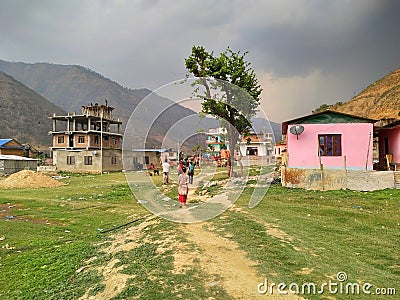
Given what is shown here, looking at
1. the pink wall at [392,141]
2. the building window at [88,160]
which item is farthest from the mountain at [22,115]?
the pink wall at [392,141]

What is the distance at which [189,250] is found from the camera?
6.99 metres

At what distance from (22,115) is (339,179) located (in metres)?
89.1

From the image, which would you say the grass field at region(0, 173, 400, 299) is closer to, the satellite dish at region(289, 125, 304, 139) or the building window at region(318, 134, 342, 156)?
the building window at region(318, 134, 342, 156)

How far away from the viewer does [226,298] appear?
4750 mm

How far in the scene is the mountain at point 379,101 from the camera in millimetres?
55797

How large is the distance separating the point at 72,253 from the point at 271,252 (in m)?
4.93

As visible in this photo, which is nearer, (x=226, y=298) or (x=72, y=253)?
(x=226, y=298)

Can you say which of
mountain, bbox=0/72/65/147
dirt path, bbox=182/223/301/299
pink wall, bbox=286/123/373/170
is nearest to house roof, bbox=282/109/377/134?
pink wall, bbox=286/123/373/170

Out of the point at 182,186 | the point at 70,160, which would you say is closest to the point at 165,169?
the point at 182,186

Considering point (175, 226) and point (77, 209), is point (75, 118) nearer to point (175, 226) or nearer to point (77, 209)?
point (77, 209)

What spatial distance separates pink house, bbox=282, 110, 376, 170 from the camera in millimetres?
19047

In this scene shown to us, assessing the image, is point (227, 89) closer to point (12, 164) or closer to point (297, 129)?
point (297, 129)

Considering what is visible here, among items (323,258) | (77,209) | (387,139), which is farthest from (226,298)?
(387,139)

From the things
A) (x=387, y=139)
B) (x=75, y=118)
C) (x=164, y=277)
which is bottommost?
(x=164, y=277)
